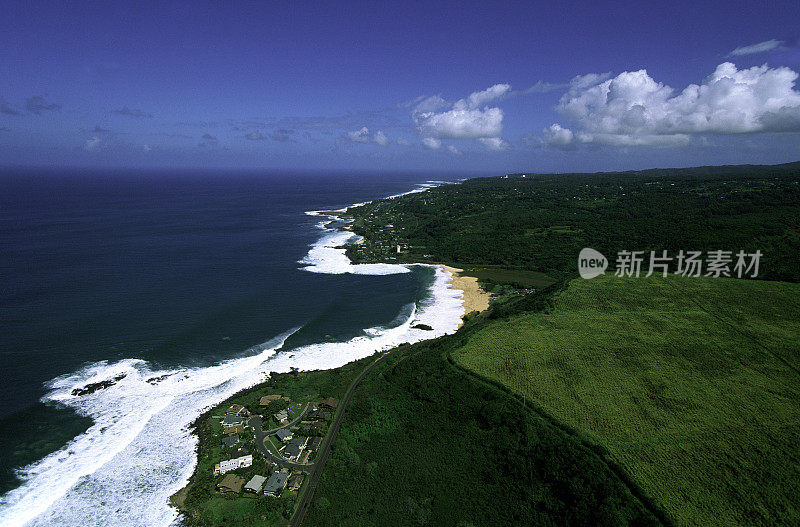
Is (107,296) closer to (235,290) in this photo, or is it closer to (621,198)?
(235,290)

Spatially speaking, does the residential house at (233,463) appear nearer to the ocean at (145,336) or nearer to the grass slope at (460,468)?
the ocean at (145,336)

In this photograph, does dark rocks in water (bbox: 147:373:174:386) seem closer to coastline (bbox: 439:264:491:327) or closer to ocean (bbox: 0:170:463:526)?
ocean (bbox: 0:170:463:526)

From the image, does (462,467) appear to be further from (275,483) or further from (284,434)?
(284,434)

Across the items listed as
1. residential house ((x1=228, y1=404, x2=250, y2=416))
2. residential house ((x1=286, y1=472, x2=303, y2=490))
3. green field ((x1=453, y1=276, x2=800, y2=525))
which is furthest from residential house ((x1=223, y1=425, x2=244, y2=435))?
green field ((x1=453, y1=276, x2=800, y2=525))

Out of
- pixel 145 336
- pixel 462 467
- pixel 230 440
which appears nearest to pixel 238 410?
pixel 230 440

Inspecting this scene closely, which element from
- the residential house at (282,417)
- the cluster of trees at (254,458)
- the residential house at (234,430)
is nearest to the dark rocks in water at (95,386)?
the cluster of trees at (254,458)

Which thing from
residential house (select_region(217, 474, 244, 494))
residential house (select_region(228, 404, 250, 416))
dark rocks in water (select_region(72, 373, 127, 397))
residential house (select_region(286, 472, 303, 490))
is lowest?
residential house (select_region(286, 472, 303, 490))

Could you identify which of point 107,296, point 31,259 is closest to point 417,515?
point 107,296
